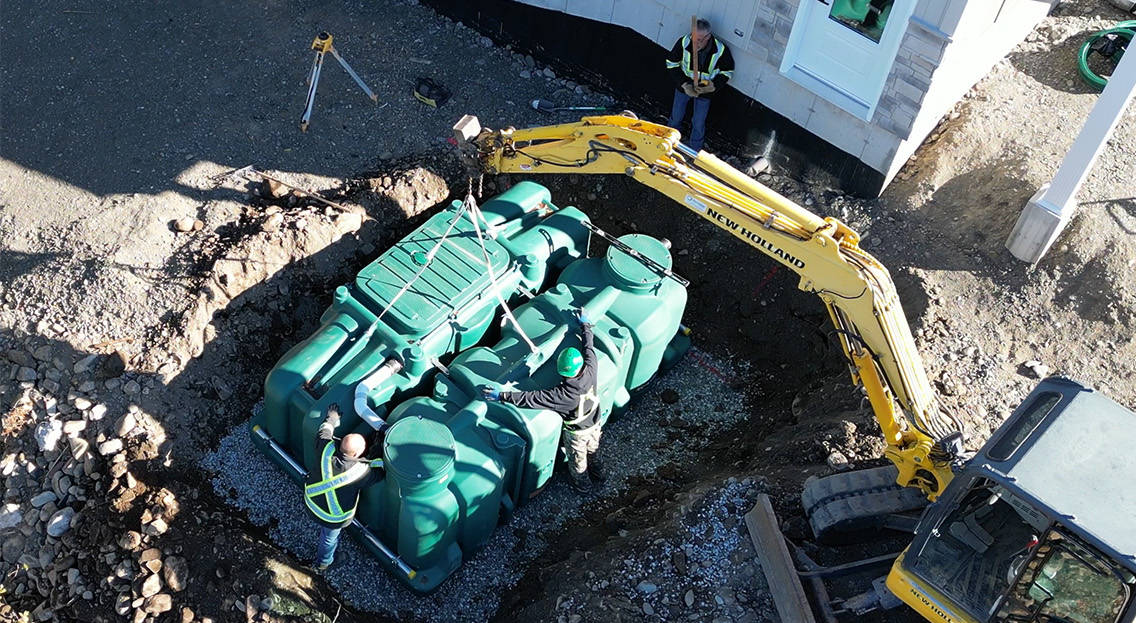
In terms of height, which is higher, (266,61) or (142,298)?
Answer: (266,61)

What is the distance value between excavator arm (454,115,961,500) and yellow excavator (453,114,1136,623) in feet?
0.04

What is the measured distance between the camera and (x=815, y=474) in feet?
30.7

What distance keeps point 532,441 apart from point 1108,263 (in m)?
6.83

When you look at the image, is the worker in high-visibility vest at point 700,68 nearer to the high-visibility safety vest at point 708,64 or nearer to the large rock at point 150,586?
the high-visibility safety vest at point 708,64

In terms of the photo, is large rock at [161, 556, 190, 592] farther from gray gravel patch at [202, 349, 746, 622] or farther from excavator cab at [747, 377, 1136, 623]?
excavator cab at [747, 377, 1136, 623]

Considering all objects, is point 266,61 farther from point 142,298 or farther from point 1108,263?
point 1108,263

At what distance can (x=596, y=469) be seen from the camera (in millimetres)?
10320

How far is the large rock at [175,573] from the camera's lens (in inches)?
342

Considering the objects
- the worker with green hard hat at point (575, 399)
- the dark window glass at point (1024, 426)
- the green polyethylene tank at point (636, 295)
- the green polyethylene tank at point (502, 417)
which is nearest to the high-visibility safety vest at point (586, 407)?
the worker with green hard hat at point (575, 399)

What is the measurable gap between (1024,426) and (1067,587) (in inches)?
49.0

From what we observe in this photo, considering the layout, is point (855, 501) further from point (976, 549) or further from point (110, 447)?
point (110, 447)

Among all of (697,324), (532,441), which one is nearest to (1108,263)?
(697,324)

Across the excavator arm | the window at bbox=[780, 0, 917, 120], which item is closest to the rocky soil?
the excavator arm

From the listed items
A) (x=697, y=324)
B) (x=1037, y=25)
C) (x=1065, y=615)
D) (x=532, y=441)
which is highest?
(x=1037, y=25)
